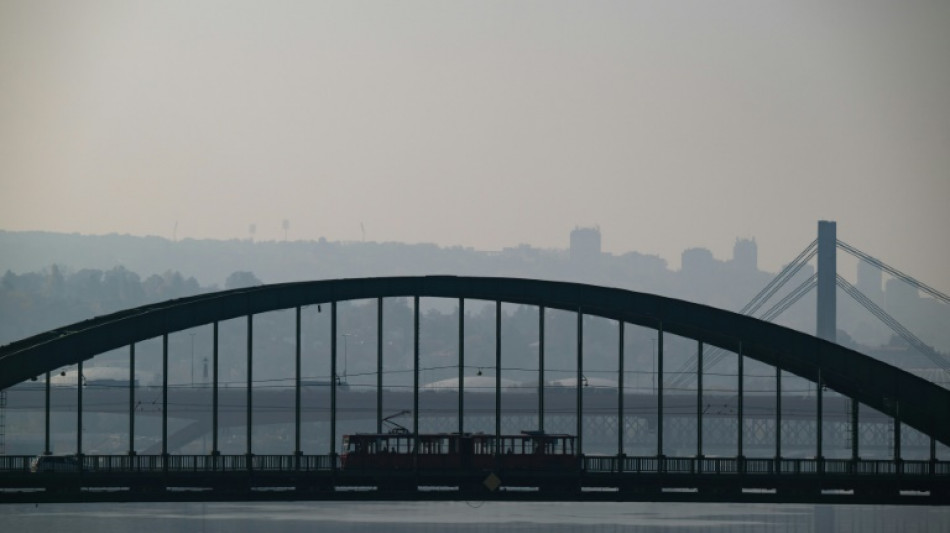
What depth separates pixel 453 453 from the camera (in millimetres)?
116000

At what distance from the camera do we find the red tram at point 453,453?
116 metres

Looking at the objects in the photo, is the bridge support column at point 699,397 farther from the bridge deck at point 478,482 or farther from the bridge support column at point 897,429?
the bridge support column at point 897,429

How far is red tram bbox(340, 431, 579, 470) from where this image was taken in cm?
11556

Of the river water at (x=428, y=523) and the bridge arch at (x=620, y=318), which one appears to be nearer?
the bridge arch at (x=620, y=318)

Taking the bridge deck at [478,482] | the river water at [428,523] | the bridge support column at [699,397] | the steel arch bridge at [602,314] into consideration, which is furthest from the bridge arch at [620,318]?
the river water at [428,523]

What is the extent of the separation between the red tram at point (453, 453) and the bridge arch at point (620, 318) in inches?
300

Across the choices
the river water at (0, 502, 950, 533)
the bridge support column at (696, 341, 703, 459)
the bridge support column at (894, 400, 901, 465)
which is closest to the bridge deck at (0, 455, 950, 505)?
the bridge support column at (696, 341, 703, 459)

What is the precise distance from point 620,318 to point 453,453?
1228 cm

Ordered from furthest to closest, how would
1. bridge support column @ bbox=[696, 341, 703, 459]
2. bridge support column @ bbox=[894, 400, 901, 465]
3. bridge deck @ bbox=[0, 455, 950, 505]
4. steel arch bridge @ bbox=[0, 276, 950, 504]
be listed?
steel arch bridge @ bbox=[0, 276, 950, 504] → bridge support column @ bbox=[894, 400, 901, 465] → bridge support column @ bbox=[696, 341, 703, 459] → bridge deck @ bbox=[0, 455, 950, 505]

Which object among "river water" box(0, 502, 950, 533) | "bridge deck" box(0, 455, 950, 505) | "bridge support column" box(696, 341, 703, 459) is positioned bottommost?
"river water" box(0, 502, 950, 533)

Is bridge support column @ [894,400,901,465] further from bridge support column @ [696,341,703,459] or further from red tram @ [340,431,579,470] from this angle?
red tram @ [340,431,579,470]

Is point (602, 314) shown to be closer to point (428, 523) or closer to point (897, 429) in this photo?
point (897, 429)

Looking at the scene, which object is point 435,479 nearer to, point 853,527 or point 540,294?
point 540,294

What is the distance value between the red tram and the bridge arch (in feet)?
25.0
